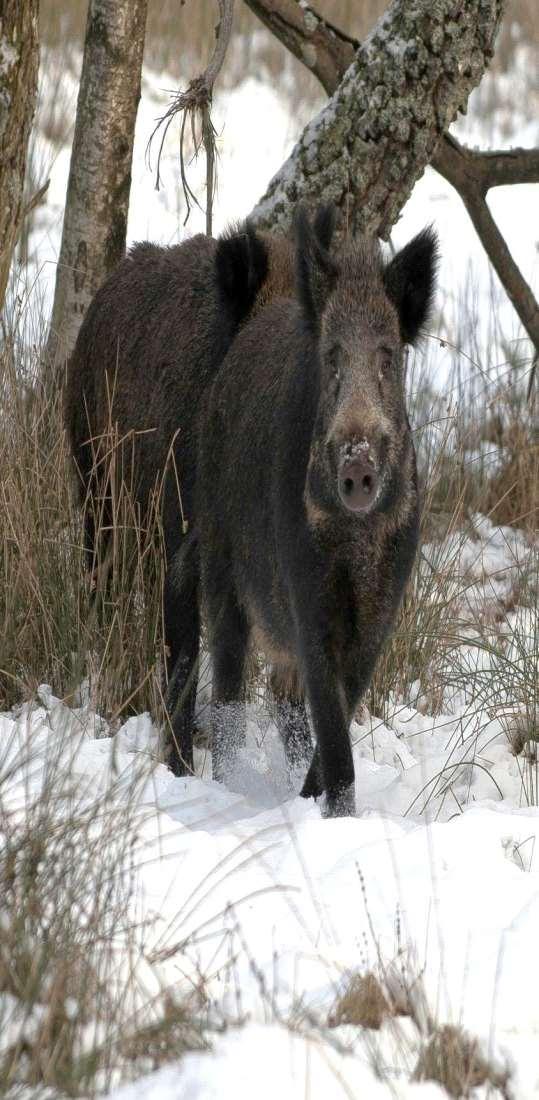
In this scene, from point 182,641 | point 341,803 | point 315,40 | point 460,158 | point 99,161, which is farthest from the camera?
point 460,158

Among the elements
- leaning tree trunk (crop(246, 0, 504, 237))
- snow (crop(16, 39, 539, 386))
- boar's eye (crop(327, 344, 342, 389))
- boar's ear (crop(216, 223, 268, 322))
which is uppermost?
snow (crop(16, 39, 539, 386))

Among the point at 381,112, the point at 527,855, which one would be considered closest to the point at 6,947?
the point at 527,855

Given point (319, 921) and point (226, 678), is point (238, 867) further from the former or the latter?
point (226, 678)

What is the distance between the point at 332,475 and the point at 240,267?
109cm

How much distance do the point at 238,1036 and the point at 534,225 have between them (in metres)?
10.7

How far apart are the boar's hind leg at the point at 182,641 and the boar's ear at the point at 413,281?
1.09 metres

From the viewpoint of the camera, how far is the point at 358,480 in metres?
3.47

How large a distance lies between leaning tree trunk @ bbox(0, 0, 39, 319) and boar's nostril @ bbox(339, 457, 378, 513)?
1658 mm

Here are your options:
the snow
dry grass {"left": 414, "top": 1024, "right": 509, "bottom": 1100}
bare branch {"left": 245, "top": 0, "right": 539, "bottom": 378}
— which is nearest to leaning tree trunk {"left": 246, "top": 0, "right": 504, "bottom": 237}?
bare branch {"left": 245, "top": 0, "right": 539, "bottom": 378}

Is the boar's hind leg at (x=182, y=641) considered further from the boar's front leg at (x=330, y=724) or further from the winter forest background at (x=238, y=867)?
the boar's front leg at (x=330, y=724)

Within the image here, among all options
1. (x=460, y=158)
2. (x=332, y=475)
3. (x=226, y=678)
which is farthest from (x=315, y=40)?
(x=332, y=475)

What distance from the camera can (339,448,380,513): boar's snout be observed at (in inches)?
136

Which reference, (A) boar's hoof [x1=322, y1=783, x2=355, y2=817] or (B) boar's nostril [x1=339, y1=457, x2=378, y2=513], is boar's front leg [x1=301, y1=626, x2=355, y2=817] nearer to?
(A) boar's hoof [x1=322, y1=783, x2=355, y2=817]

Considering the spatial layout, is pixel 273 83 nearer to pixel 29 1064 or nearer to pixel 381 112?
pixel 381 112
